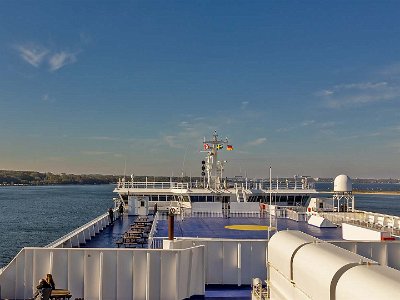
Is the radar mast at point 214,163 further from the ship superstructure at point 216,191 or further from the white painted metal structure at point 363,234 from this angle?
the white painted metal structure at point 363,234

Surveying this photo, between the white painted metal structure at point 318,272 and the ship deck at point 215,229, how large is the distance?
1235 cm

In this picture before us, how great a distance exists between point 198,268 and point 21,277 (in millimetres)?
5305

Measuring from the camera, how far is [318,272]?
7957 mm

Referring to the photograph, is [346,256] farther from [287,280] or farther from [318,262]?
[287,280]

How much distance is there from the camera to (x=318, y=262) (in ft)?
27.0

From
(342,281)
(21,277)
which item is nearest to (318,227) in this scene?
(21,277)

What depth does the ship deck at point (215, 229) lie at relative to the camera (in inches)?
917

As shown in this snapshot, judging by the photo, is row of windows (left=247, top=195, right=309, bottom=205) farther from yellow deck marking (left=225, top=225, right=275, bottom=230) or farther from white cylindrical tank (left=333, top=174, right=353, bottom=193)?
yellow deck marking (left=225, top=225, right=275, bottom=230)

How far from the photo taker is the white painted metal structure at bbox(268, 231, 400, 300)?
6.43 metres

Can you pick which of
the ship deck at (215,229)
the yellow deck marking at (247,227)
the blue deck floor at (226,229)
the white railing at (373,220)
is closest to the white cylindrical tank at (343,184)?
the white railing at (373,220)

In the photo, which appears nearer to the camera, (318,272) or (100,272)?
(318,272)

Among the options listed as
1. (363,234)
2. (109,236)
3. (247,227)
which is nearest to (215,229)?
(247,227)

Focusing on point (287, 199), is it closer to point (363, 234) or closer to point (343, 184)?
point (343, 184)

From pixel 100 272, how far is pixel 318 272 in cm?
712
